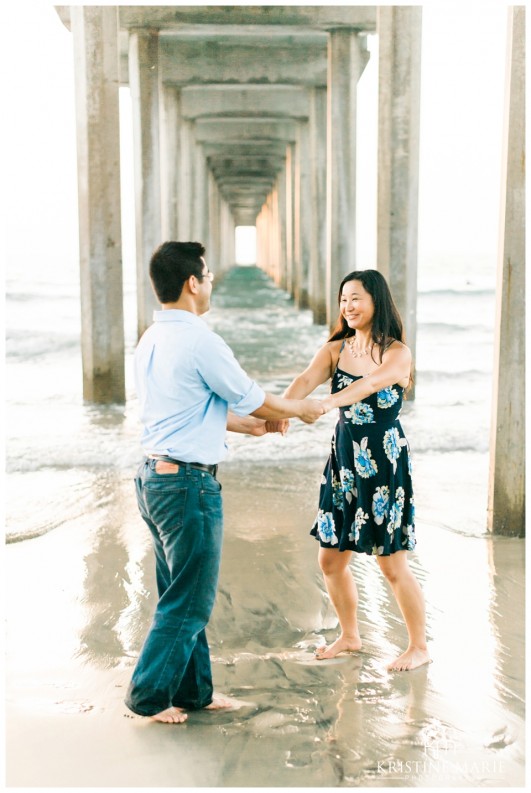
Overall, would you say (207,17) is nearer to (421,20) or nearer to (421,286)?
(421,20)

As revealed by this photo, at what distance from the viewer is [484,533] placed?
5480mm

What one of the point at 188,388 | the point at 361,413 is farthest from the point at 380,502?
the point at 188,388

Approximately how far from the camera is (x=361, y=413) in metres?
3.50

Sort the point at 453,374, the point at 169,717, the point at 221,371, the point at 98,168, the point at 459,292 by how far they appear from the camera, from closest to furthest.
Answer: the point at 221,371
the point at 169,717
the point at 98,168
the point at 453,374
the point at 459,292

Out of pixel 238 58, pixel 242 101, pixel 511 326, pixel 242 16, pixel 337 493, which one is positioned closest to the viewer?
pixel 337 493

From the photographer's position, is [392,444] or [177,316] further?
[392,444]

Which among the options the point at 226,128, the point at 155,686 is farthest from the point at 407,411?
the point at 226,128

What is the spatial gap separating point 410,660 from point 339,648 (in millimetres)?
308

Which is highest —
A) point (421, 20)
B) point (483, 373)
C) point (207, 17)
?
point (207, 17)

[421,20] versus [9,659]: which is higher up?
[421,20]

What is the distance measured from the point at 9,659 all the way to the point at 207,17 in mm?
14901

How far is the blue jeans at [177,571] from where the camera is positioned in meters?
3.02

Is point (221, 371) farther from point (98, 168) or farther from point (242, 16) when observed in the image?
point (242, 16)

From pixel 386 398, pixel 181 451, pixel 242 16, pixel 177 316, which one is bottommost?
pixel 181 451
